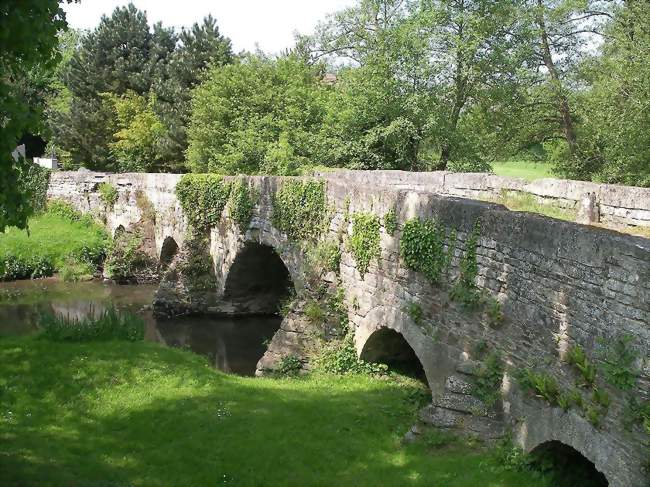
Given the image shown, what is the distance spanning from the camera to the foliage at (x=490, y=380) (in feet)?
25.6

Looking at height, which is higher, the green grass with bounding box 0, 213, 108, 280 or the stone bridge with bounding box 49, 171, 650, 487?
the stone bridge with bounding box 49, 171, 650, 487

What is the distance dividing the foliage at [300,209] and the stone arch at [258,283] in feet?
14.7

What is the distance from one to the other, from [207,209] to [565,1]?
1409 centimetres

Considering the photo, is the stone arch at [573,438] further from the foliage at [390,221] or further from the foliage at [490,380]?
the foliage at [390,221]

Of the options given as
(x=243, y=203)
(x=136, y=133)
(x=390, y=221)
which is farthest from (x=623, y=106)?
(x=136, y=133)

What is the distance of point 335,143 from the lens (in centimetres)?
2262

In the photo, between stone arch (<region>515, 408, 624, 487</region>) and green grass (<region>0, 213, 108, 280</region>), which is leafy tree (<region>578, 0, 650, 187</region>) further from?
green grass (<region>0, 213, 108, 280</region>)

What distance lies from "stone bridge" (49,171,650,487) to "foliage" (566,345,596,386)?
43mm

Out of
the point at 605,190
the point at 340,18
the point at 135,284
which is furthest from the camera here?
the point at 340,18

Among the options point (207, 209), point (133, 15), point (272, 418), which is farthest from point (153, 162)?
point (272, 418)

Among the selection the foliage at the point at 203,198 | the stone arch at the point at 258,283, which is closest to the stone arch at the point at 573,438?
the stone arch at the point at 258,283

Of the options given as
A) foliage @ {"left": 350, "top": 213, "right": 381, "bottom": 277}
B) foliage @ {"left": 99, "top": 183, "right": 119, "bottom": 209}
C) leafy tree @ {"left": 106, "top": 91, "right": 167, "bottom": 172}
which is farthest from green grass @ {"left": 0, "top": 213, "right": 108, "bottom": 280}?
foliage @ {"left": 350, "top": 213, "right": 381, "bottom": 277}

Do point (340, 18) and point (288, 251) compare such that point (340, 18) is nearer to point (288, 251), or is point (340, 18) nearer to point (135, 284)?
point (135, 284)

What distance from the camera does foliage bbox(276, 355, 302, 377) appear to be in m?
12.5
